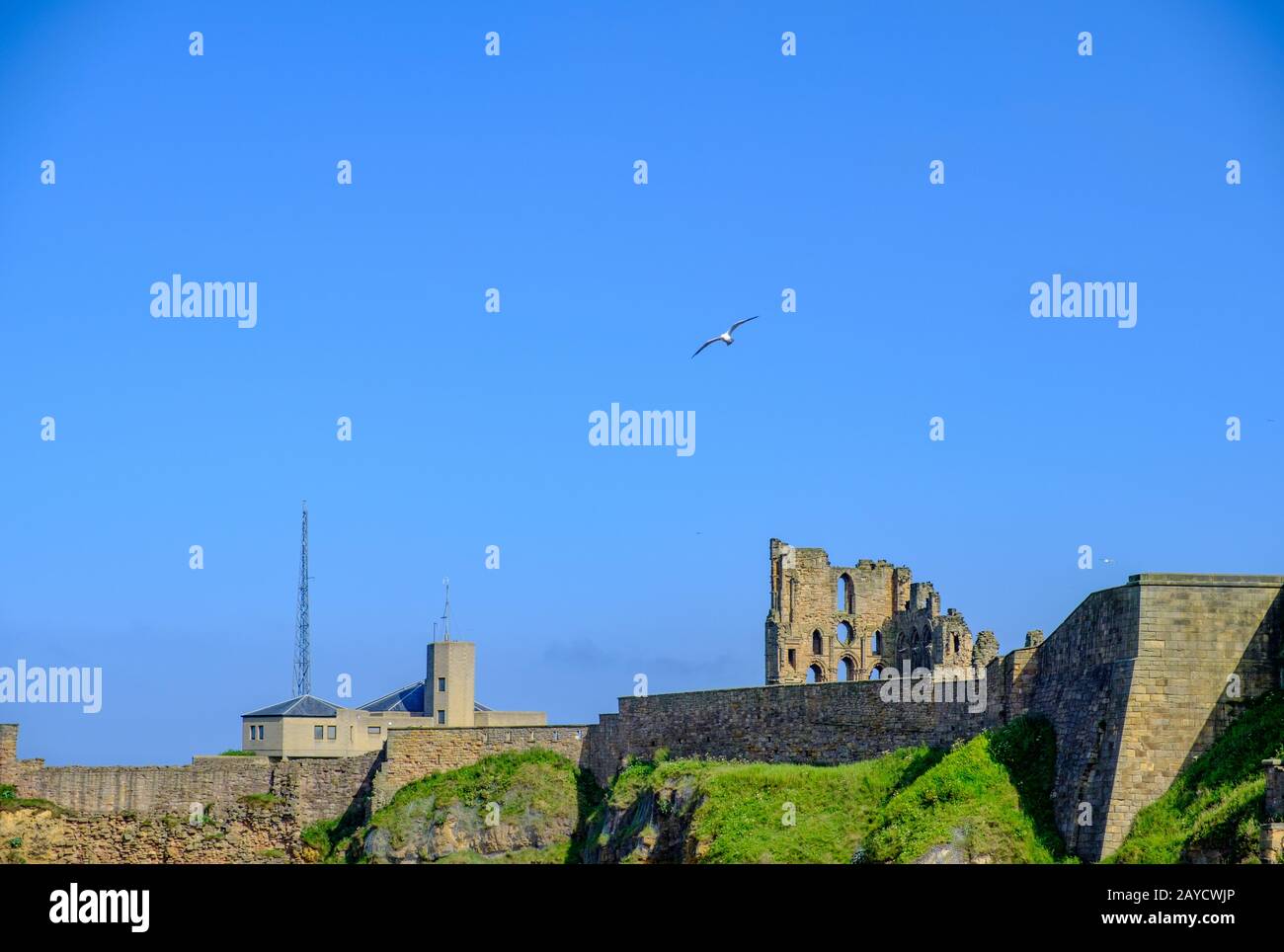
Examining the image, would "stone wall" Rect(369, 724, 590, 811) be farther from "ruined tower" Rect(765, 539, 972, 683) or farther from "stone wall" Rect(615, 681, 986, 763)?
"ruined tower" Rect(765, 539, 972, 683)

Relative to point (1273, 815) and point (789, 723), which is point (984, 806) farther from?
point (789, 723)

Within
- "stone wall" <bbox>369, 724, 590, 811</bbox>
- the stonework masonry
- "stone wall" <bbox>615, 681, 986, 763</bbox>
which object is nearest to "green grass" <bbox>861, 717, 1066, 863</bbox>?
the stonework masonry

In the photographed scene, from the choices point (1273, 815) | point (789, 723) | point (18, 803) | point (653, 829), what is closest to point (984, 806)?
point (1273, 815)

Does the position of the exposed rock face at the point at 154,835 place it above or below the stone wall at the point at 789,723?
below

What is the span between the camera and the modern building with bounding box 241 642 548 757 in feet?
251

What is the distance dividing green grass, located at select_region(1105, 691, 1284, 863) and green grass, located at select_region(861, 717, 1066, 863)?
94.3 inches

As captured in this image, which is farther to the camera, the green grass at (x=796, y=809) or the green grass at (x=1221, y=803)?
the green grass at (x=796, y=809)

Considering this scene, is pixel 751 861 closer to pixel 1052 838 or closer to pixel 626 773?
pixel 1052 838

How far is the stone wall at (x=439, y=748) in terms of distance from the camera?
204 feet

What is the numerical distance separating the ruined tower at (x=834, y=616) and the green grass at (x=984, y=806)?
29.2 meters

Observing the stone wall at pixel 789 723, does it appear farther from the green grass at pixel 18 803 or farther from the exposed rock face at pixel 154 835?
the green grass at pixel 18 803

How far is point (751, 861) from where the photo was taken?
44219mm

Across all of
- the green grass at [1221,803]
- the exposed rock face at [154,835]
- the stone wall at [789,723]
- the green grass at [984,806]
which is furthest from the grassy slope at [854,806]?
the exposed rock face at [154,835]
